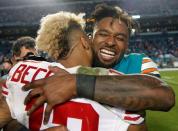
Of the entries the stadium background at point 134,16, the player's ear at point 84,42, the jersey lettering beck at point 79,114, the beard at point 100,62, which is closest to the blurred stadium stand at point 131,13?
the stadium background at point 134,16

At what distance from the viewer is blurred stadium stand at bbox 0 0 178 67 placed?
39.0 m

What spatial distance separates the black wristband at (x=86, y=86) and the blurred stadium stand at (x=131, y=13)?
35142 mm

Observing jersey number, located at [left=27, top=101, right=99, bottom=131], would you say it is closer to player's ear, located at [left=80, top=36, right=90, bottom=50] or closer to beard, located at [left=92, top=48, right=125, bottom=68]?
player's ear, located at [left=80, top=36, right=90, bottom=50]

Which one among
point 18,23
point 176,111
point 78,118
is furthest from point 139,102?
point 18,23

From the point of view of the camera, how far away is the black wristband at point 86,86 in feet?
6.88

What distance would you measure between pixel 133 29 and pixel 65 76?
4.39ft

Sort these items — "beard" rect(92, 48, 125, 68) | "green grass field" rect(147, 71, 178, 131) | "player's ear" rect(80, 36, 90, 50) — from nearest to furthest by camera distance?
"player's ear" rect(80, 36, 90, 50) → "beard" rect(92, 48, 125, 68) → "green grass field" rect(147, 71, 178, 131)

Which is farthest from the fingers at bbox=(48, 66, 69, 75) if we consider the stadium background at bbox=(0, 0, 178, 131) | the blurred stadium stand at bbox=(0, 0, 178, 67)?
the blurred stadium stand at bbox=(0, 0, 178, 67)

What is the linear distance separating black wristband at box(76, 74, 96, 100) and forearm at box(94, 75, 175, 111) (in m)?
0.02

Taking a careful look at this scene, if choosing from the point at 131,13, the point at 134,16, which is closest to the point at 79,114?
the point at 134,16

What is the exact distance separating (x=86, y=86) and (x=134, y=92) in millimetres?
282

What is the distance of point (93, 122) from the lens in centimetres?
214

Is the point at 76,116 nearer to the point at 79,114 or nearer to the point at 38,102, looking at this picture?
the point at 79,114

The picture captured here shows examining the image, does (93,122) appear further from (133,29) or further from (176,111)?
(176,111)
